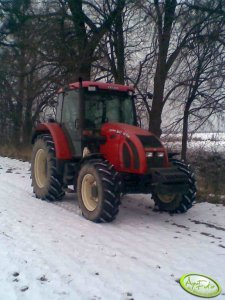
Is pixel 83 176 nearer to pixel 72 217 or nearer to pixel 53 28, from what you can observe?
pixel 72 217

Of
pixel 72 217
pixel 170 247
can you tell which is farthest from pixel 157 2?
pixel 170 247

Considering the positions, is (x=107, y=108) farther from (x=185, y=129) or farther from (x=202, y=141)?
(x=202, y=141)

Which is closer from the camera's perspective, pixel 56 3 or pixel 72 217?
pixel 72 217

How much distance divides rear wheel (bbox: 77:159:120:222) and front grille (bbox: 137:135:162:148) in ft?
2.32

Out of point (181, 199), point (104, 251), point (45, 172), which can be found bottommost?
point (104, 251)

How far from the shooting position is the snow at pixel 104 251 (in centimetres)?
460

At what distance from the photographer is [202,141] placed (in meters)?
15.5

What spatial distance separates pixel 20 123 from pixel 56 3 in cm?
925

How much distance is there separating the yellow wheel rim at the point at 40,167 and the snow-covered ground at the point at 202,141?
720 cm

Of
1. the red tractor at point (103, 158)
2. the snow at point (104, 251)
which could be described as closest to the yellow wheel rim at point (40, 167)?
the red tractor at point (103, 158)

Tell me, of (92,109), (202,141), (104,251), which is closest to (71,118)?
(92,109)

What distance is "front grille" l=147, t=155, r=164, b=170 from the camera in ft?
23.7

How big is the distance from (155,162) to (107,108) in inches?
61.9

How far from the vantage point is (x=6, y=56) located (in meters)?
18.2
